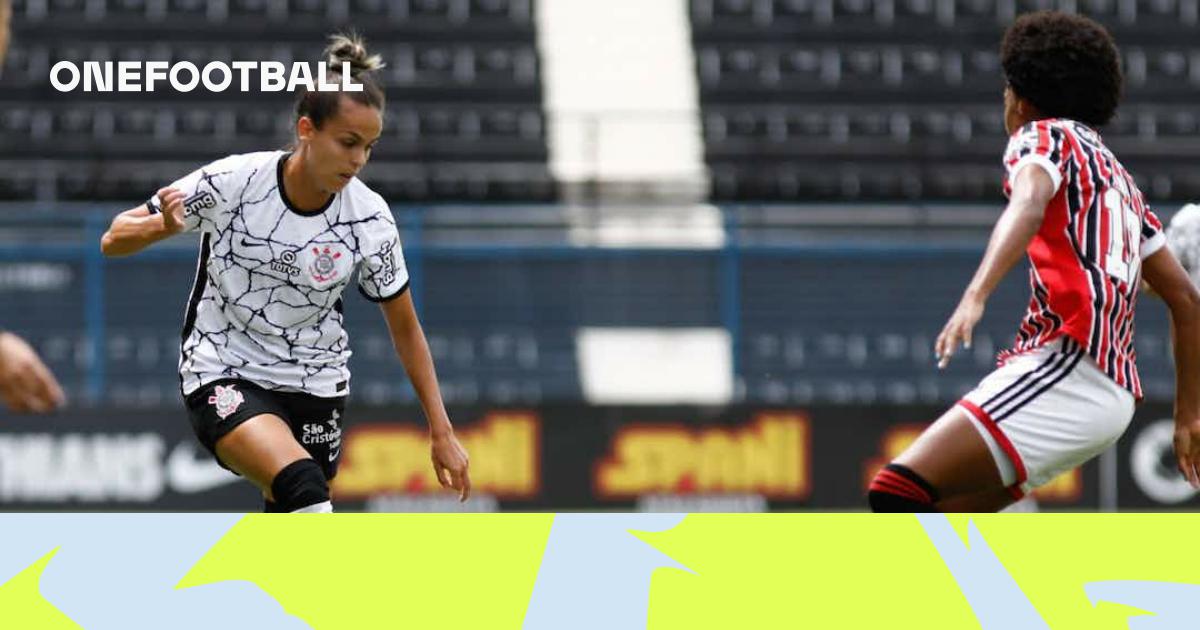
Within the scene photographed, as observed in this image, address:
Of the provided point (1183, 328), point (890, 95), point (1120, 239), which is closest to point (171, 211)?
point (1120, 239)

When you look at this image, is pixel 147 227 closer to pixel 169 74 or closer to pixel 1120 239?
pixel 1120 239

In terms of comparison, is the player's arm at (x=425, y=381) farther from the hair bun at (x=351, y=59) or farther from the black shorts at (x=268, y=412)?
the hair bun at (x=351, y=59)

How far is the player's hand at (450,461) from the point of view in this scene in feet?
19.5

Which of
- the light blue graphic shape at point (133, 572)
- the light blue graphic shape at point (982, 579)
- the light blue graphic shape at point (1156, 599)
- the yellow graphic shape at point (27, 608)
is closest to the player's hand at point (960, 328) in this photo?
the light blue graphic shape at point (982, 579)

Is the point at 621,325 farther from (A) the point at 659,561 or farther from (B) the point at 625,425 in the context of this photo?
(A) the point at 659,561

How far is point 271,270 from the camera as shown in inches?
227

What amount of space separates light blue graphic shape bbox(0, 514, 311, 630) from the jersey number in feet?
7.61

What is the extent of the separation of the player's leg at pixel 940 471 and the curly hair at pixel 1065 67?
0.89 meters

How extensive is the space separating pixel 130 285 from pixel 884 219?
543cm

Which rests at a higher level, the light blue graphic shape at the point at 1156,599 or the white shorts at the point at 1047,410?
the white shorts at the point at 1047,410

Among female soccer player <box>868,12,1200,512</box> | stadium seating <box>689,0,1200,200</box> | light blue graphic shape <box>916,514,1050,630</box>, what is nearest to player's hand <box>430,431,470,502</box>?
female soccer player <box>868,12,1200,512</box>

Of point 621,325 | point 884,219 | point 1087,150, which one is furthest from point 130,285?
point 1087,150

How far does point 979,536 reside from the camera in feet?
14.1

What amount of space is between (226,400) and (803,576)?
2307 mm
